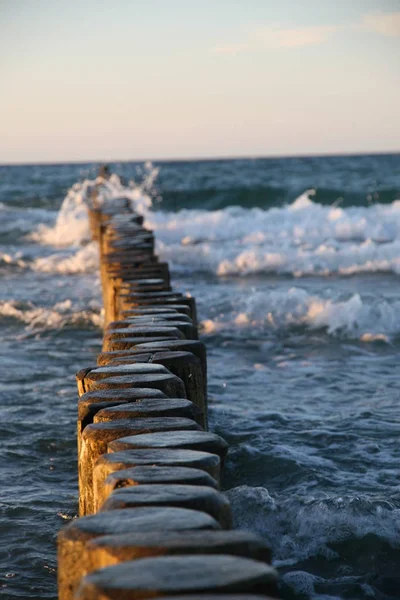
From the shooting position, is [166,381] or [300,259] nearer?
[166,381]

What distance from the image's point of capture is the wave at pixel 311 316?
1047 cm

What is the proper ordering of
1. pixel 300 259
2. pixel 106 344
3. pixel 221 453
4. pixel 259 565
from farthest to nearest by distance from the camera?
pixel 300 259 → pixel 106 344 → pixel 221 453 → pixel 259 565

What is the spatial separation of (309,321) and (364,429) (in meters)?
4.50

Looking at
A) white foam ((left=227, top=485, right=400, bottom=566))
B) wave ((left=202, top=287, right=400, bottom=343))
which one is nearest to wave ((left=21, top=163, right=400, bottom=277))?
wave ((left=202, top=287, right=400, bottom=343))

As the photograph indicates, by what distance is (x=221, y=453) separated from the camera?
3.15 meters

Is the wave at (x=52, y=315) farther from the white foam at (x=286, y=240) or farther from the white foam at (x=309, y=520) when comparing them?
the white foam at (x=309, y=520)

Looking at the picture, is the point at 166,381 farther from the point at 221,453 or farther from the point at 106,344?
the point at 106,344

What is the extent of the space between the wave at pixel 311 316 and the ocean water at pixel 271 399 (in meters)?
0.02

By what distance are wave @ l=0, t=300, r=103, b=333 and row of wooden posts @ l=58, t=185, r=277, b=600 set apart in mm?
5949

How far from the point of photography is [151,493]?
263 centimetres

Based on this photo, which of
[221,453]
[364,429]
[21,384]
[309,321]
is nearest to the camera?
[221,453]

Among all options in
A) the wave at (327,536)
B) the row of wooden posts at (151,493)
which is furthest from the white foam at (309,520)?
the row of wooden posts at (151,493)

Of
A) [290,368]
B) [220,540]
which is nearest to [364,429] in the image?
[290,368]

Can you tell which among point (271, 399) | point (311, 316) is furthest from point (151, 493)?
point (311, 316)
